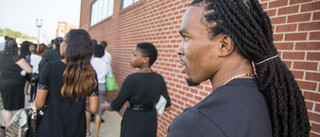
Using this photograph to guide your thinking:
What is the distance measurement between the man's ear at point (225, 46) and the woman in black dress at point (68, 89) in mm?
1831

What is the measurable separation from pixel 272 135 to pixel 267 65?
0.31 m

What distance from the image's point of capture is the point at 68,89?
7.41 ft

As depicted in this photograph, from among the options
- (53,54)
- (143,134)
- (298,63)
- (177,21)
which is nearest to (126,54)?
(53,54)

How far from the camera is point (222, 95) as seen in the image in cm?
84

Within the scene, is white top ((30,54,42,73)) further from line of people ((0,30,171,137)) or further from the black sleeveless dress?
line of people ((0,30,171,137))

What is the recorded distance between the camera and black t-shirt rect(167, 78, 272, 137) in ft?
2.51

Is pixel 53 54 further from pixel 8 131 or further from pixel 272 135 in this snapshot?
pixel 272 135

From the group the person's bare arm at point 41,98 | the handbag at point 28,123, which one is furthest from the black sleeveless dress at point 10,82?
the person's bare arm at point 41,98

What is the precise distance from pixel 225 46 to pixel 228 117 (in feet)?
1.13

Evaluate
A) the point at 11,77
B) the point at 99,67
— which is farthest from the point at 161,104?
the point at 11,77

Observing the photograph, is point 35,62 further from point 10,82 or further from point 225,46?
point 225,46

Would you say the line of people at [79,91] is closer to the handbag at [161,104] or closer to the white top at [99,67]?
the handbag at [161,104]

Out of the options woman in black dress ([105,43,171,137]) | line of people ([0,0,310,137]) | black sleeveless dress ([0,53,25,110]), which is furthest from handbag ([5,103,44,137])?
black sleeveless dress ([0,53,25,110])

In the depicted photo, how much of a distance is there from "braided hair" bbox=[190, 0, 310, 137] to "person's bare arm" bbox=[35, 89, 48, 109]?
6.51 feet
